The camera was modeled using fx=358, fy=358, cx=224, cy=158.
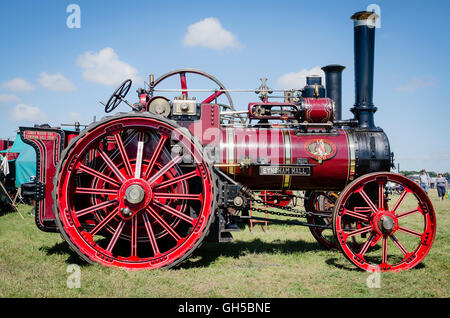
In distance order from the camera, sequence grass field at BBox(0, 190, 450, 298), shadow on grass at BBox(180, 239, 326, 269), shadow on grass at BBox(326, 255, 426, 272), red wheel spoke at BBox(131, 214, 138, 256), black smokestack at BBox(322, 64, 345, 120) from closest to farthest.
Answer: grass field at BBox(0, 190, 450, 298)
red wheel spoke at BBox(131, 214, 138, 256)
shadow on grass at BBox(326, 255, 426, 272)
shadow on grass at BBox(180, 239, 326, 269)
black smokestack at BBox(322, 64, 345, 120)

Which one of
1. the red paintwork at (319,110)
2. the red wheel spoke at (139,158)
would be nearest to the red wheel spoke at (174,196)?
the red wheel spoke at (139,158)

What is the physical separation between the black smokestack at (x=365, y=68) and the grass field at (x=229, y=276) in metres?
2.04

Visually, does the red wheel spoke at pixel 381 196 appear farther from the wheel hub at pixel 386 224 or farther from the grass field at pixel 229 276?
the grass field at pixel 229 276

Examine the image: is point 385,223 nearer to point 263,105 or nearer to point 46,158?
point 263,105

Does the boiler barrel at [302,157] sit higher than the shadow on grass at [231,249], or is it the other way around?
the boiler barrel at [302,157]

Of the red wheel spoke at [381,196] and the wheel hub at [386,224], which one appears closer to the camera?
the wheel hub at [386,224]

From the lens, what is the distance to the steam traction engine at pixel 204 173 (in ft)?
13.6

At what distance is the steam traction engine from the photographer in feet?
13.6

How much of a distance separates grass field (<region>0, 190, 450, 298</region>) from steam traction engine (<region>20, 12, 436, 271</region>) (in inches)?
10.1

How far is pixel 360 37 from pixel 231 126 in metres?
2.23

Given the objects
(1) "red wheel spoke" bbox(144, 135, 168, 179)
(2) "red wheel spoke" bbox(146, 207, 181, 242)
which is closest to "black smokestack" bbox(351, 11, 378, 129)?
(1) "red wheel spoke" bbox(144, 135, 168, 179)

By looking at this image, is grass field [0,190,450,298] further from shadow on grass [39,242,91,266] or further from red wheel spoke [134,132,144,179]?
red wheel spoke [134,132,144,179]

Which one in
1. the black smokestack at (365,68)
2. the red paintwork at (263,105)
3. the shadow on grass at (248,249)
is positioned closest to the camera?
the red paintwork at (263,105)

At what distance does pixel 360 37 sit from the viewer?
201 inches
